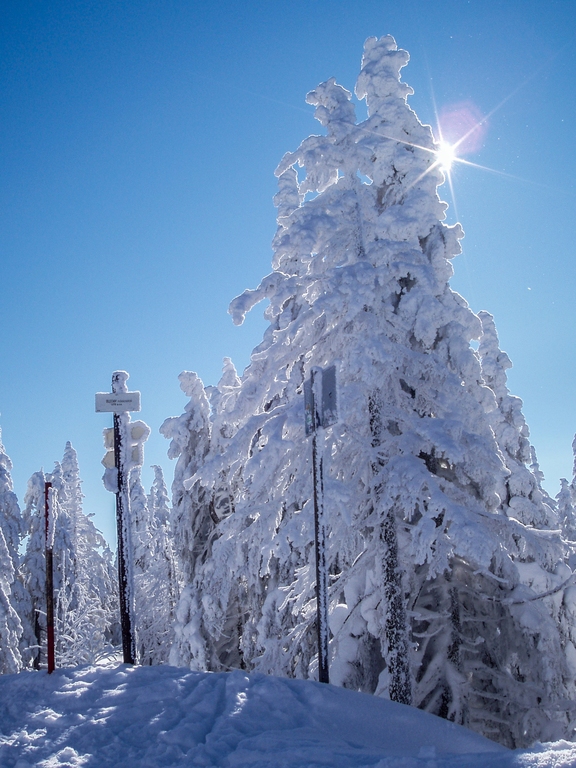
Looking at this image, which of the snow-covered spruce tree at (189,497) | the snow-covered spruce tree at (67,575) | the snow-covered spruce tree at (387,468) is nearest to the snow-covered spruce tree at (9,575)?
the snow-covered spruce tree at (67,575)

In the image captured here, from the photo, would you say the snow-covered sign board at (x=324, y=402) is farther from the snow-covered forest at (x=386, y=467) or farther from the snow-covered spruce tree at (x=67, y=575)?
the snow-covered spruce tree at (x=67, y=575)

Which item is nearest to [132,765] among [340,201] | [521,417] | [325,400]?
[325,400]

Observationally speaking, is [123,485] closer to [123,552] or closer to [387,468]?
[123,552]

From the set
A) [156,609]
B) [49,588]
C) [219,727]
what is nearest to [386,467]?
[219,727]

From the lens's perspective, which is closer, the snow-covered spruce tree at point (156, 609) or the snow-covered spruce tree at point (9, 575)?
the snow-covered spruce tree at point (9, 575)

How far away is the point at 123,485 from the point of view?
33.3 ft

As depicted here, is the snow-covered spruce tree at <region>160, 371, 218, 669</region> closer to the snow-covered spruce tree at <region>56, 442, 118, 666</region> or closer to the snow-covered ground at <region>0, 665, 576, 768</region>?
the snow-covered spruce tree at <region>56, 442, 118, 666</region>

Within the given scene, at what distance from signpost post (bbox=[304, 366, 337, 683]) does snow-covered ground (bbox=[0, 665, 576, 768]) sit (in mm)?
676

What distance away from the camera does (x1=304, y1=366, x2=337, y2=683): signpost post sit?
8.05 m

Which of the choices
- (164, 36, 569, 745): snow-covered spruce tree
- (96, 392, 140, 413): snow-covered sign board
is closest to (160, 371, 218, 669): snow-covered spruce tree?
(164, 36, 569, 745): snow-covered spruce tree

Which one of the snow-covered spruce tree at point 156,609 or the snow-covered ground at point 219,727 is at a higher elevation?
the snow-covered ground at point 219,727

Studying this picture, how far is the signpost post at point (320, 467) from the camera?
8.05 m

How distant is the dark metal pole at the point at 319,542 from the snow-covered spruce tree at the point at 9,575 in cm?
1953

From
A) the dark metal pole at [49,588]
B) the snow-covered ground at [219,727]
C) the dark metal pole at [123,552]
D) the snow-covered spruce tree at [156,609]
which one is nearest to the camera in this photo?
the snow-covered ground at [219,727]
